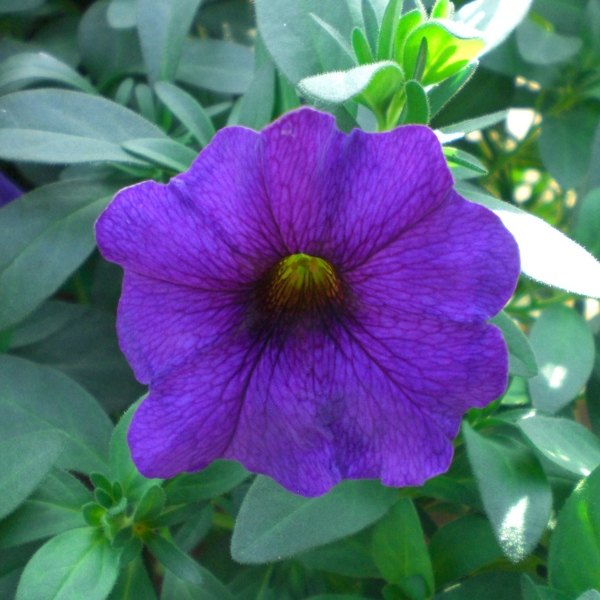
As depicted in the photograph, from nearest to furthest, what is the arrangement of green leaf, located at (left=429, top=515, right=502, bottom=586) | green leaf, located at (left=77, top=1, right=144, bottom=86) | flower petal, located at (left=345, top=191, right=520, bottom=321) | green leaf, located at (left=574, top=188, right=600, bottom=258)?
flower petal, located at (left=345, top=191, right=520, bottom=321) < green leaf, located at (left=429, top=515, right=502, bottom=586) < green leaf, located at (left=574, top=188, right=600, bottom=258) < green leaf, located at (left=77, top=1, right=144, bottom=86)

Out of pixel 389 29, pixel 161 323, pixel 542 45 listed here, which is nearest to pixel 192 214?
pixel 161 323

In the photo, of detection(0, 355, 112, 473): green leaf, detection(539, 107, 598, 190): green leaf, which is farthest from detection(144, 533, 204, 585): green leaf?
detection(539, 107, 598, 190): green leaf

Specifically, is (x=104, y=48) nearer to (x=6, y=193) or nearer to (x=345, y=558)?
(x=6, y=193)

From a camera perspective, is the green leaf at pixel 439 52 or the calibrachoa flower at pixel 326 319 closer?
the calibrachoa flower at pixel 326 319

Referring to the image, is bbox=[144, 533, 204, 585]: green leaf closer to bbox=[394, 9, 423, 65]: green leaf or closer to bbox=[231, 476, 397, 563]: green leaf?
bbox=[231, 476, 397, 563]: green leaf

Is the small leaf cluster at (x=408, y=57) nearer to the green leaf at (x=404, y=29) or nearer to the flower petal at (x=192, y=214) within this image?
the green leaf at (x=404, y=29)

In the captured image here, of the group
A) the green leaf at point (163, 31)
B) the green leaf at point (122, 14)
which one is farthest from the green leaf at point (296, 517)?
the green leaf at point (122, 14)
